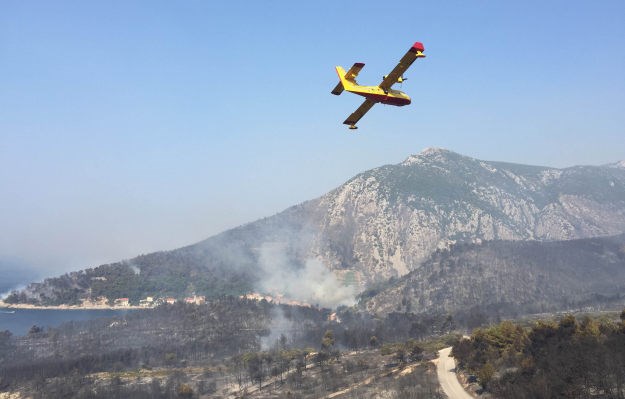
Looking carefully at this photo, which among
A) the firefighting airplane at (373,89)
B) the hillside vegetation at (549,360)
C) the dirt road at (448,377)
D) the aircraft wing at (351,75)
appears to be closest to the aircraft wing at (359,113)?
the firefighting airplane at (373,89)

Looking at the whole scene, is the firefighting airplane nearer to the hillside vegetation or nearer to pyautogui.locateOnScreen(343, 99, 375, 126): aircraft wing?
pyautogui.locateOnScreen(343, 99, 375, 126): aircraft wing

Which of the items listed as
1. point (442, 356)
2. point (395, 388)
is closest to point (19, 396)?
point (395, 388)

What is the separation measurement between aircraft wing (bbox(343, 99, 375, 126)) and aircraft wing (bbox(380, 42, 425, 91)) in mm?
4600

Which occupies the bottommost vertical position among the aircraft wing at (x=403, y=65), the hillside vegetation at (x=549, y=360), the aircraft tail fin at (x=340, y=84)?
the hillside vegetation at (x=549, y=360)

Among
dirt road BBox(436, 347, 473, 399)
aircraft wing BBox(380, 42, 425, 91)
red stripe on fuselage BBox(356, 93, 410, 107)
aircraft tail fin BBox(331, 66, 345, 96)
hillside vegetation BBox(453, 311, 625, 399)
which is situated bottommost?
dirt road BBox(436, 347, 473, 399)

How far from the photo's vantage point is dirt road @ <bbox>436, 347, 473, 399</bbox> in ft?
447

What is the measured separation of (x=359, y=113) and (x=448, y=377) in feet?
335

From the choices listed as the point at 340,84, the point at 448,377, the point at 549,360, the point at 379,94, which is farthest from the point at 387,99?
the point at 448,377

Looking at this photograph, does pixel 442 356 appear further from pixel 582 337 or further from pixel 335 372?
pixel 582 337

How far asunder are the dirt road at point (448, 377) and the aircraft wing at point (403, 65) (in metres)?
90.9

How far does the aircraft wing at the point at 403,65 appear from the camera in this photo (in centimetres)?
7206

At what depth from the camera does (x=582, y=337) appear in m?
127

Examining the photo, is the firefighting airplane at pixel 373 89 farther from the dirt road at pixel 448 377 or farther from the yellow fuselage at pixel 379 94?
the dirt road at pixel 448 377

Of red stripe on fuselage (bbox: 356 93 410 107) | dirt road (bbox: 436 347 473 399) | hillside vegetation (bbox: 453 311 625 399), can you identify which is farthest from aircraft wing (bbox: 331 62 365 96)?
dirt road (bbox: 436 347 473 399)
